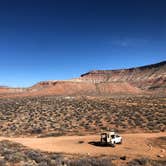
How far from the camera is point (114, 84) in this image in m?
129

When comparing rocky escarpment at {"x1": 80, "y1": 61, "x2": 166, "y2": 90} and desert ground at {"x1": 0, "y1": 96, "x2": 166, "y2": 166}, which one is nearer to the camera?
desert ground at {"x1": 0, "y1": 96, "x2": 166, "y2": 166}

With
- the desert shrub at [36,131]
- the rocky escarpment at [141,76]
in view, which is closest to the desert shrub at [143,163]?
the desert shrub at [36,131]

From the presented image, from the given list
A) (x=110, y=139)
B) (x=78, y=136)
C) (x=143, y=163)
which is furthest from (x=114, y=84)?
(x=143, y=163)

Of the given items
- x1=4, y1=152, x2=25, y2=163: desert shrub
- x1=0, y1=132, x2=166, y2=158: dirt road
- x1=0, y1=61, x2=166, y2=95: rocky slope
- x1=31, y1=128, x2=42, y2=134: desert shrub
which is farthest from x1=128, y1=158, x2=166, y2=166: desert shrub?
x1=0, y1=61, x2=166, y2=95: rocky slope

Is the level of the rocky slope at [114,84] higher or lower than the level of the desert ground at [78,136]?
higher

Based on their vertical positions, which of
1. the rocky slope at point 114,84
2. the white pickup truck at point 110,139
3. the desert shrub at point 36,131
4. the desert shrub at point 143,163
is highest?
the rocky slope at point 114,84

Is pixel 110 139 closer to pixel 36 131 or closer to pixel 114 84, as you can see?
pixel 36 131

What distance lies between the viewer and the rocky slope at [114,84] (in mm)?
118250

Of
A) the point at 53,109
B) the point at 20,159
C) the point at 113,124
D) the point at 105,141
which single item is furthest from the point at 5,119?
the point at 20,159

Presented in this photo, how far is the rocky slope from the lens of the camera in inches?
4656

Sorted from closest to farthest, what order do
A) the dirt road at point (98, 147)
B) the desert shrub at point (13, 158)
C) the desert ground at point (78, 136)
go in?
the desert shrub at point (13, 158)
the desert ground at point (78, 136)
the dirt road at point (98, 147)

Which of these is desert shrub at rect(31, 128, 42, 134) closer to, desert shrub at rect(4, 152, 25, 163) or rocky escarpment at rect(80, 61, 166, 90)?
desert shrub at rect(4, 152, 25, 163)

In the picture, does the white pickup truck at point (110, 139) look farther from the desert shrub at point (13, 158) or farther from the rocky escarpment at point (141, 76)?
the rocky escarpment at point (141, 76)

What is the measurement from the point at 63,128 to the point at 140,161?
739 inches
